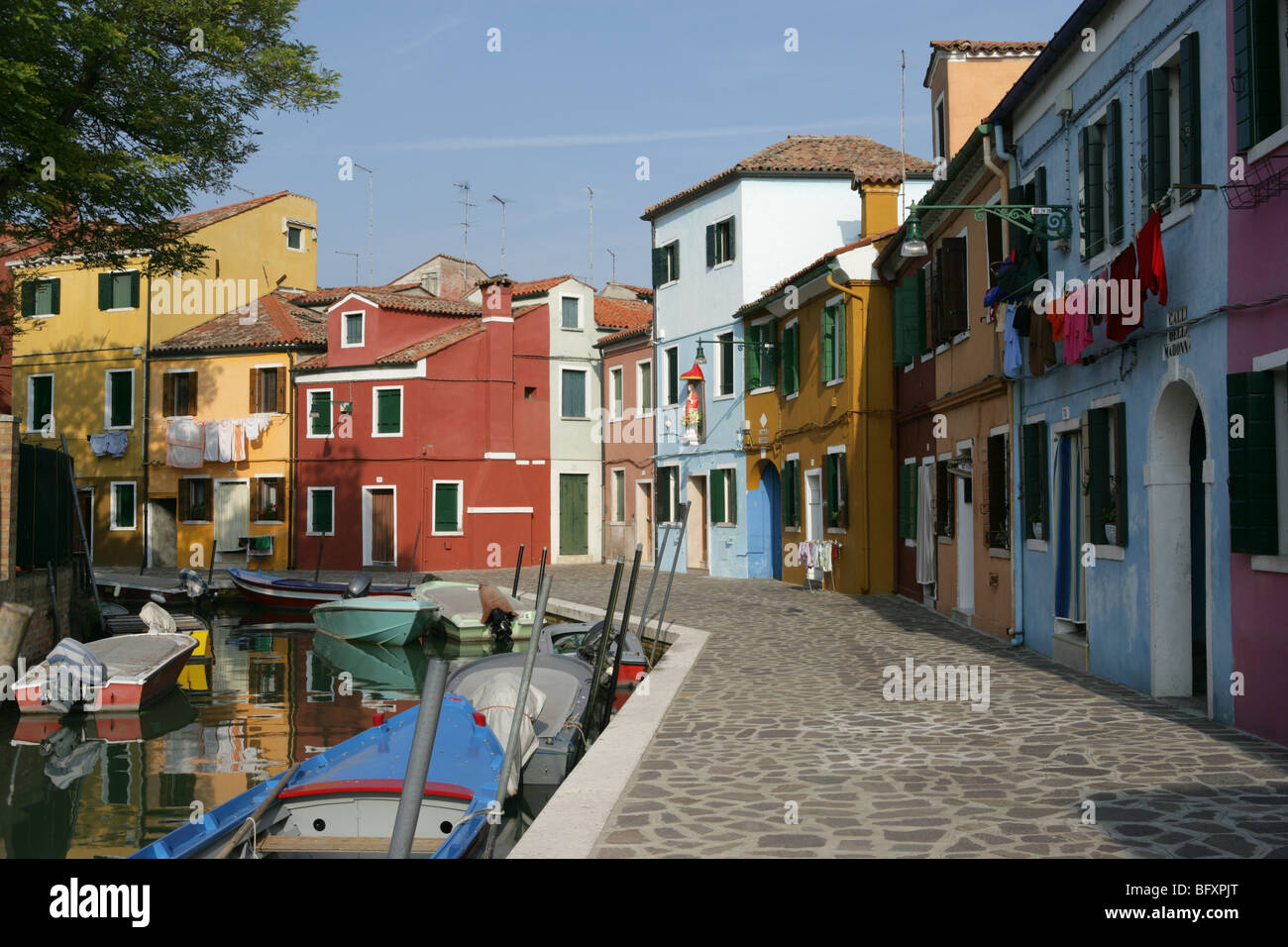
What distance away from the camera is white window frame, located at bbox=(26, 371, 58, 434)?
1565 inches

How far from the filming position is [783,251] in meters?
29.3

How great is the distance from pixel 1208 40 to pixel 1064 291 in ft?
12.4

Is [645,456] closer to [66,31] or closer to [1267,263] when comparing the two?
[66,31]

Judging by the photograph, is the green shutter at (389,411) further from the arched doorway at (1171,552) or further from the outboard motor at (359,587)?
the arched doorway at (1171,552)

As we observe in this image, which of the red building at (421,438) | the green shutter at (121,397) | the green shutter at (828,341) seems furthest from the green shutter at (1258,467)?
the green shutter at (121,397)

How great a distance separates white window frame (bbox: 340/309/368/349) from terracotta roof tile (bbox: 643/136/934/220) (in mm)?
10291

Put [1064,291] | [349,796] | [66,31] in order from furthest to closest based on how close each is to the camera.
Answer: [66,31], [1064,291], [349,796]

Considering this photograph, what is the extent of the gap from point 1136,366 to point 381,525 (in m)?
27.6

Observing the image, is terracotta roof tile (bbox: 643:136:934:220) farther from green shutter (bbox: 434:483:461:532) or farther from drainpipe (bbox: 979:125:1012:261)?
drainpipe (bbox: 979:125:1012:261)

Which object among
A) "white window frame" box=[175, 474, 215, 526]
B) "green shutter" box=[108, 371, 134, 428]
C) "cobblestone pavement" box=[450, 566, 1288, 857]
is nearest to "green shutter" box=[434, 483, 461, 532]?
"white window frame" box=[175, 474, 215, 526]

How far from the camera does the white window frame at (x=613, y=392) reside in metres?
36.6

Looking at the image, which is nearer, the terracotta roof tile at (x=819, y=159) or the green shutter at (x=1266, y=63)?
the green shutter at (x=1266, y=63)

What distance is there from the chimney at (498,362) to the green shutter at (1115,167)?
25992 mm
